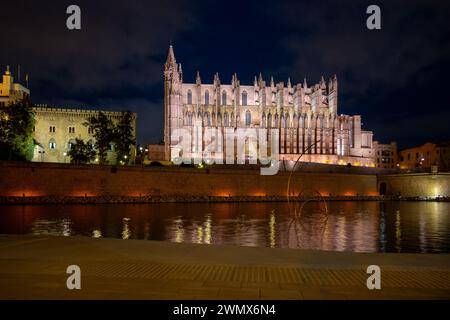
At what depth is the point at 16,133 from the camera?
47.2m

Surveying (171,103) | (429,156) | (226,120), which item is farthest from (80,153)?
(429,156)

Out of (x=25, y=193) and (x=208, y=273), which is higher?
(x=208, y=273)

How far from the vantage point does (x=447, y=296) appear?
5895 mm

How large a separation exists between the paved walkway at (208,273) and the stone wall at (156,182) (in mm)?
32082

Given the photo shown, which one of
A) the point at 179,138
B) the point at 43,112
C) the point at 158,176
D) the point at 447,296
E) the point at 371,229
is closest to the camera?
the point at 447,296

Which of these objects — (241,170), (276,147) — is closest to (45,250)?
(241,170)

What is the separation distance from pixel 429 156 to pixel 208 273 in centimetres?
8504

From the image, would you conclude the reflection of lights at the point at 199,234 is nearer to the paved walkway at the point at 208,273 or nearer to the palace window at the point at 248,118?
the paved walkway at the point at 208,273

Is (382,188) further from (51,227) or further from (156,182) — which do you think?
(51,227)

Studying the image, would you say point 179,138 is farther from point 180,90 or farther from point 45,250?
point 45,250

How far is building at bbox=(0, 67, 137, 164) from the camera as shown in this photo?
5991 cm

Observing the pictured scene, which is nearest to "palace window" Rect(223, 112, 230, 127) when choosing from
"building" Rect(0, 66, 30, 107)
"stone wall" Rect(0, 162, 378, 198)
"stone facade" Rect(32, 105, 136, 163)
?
"stone facade" Rect(32, 105, 136, 163)

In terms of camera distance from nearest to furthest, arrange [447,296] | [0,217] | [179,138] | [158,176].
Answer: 1. [447,296]
2. [0,217]
3. [158,176]
4. [179,138]

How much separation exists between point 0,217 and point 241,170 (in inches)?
1149
